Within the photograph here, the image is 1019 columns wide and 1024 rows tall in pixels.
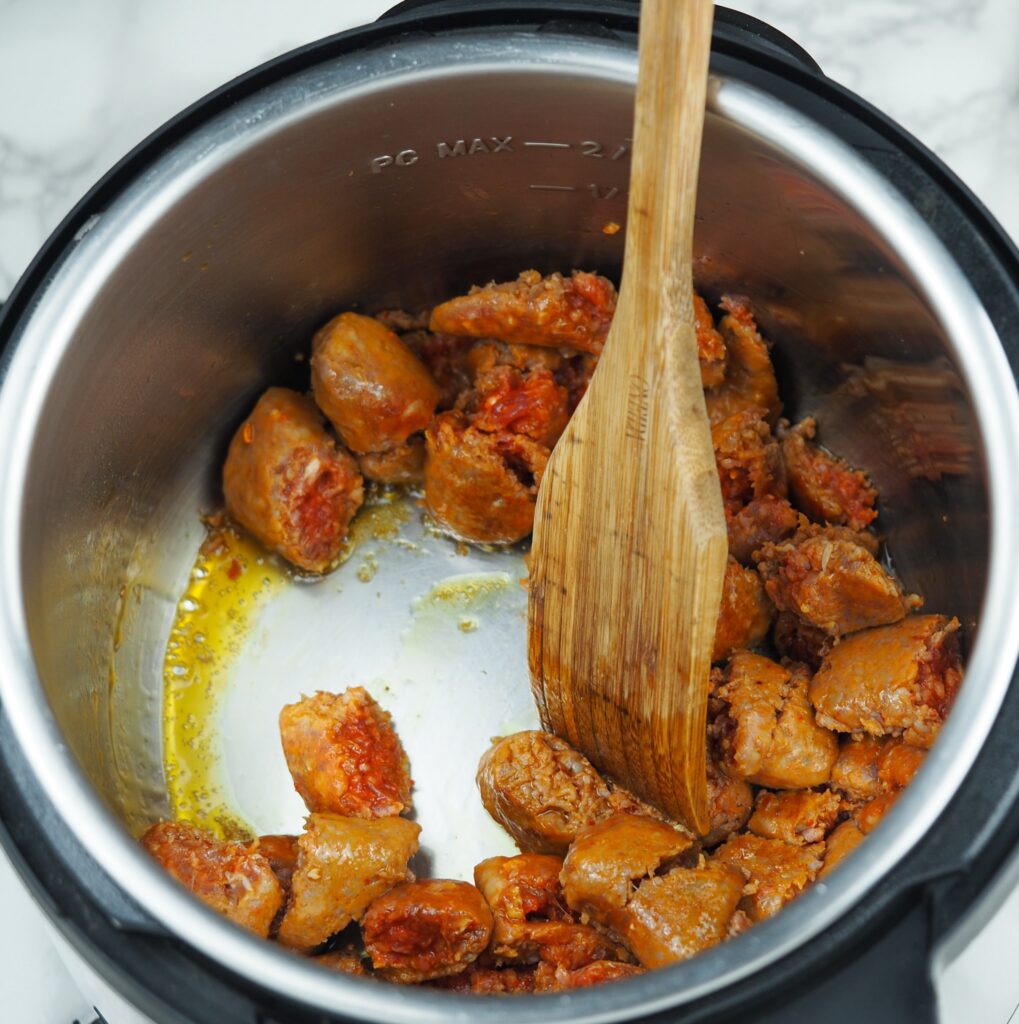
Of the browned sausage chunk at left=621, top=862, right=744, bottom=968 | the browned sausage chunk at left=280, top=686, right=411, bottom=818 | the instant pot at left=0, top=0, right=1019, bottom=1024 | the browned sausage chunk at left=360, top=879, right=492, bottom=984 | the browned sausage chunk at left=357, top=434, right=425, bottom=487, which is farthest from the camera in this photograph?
the browned sausage chunk at left=357, top=434, right=425, bottom=487

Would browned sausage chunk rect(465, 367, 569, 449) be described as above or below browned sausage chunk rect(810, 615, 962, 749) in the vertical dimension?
above

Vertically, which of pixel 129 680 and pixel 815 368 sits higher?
pixel 815 368

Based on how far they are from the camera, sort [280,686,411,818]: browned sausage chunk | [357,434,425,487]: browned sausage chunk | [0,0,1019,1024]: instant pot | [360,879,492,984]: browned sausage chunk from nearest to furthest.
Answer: [0,0,1019,1024]: instant pot, [360,879,492,984]: browned sausage chunk, [280,686,411,818]: browned sausage chunk, [357,434,425,487]: browned sausage chunk

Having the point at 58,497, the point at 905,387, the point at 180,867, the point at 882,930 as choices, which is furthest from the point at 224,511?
the point at 882,930

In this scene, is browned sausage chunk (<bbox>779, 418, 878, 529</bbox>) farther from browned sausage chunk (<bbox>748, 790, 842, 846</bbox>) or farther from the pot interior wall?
browned sausage chunk (<bbox>748, 790, 842, 846</bbox>)

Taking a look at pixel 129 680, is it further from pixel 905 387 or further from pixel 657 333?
pixel 905 387

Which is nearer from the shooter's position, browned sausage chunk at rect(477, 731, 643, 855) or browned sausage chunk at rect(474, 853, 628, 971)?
browned sausage chunk at rect(474, 853, 628, 971)

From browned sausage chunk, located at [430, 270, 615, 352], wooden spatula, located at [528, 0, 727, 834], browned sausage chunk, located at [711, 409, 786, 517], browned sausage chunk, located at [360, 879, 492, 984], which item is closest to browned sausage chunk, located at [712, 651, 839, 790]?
wooden spatula, located at [528, 0, 727, 834]
